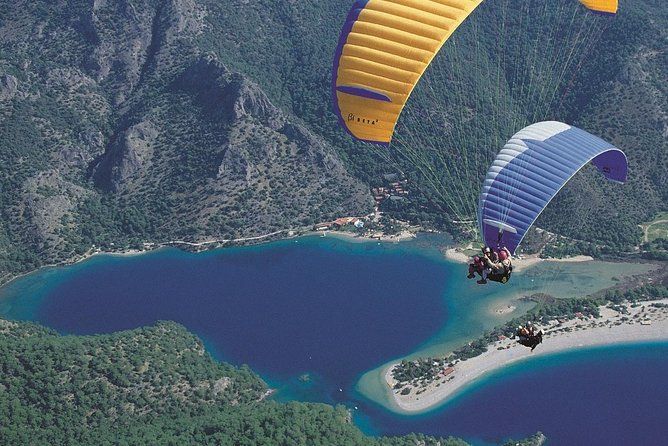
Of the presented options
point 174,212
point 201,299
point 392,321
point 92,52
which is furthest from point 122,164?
point 392,321

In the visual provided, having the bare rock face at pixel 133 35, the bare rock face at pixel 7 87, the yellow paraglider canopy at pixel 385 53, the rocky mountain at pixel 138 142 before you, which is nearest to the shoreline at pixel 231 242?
the rocky mountain at pixel 138 142

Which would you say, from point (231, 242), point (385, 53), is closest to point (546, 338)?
point (231, 242)

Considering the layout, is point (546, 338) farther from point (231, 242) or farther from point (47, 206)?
point (47, 206)

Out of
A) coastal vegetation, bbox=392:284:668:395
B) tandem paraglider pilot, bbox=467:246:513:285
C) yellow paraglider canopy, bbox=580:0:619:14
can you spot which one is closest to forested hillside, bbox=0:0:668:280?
coastal vegetation, bbox=392:284:668:395

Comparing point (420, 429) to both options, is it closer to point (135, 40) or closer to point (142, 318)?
point (142, 318)

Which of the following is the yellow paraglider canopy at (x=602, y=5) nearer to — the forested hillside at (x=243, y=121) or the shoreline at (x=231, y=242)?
the forested hillside at (x=243, y=121)

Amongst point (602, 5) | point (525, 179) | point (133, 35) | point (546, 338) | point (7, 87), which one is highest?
point (602, 5)
